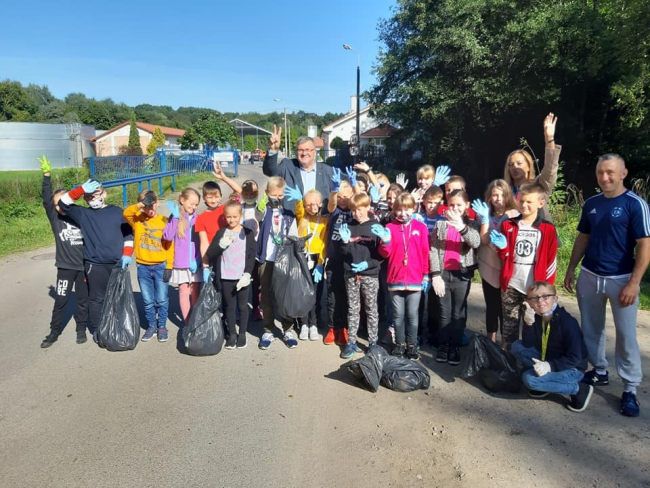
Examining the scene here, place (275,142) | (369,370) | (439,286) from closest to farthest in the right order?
(369,370) < (439,286) < (275,142)

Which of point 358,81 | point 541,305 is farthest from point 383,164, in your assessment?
point 541,305

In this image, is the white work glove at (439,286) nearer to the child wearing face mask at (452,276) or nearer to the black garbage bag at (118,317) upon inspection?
the child wearing face mask at (452,276)

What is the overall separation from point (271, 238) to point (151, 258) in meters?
1.31

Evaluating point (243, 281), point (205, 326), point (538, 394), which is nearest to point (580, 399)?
point (538, 394)

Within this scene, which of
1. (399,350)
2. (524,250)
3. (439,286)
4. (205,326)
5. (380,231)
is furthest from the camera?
(205,326)

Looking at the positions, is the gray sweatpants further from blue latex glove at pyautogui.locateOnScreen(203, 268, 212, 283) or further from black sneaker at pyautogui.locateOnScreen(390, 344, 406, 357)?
blue latex glove at pyautogui.locateOnScreen(203, 268, 212, 283)

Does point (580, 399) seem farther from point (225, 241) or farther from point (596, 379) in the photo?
point (225, 241)

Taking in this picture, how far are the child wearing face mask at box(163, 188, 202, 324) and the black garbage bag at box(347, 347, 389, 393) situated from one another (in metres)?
2.16

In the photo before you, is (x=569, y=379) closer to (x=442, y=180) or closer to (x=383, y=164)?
(x=442, y=180)

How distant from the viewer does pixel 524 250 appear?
404cm

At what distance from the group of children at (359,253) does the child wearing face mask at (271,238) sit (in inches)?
0.5

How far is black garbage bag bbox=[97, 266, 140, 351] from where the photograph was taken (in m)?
4.76

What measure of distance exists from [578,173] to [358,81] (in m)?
15.5

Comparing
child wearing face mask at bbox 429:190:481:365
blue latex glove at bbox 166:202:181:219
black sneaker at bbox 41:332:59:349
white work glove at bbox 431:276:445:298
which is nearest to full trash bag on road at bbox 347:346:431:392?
child wearing face mask at bbox 429:190:481:365
